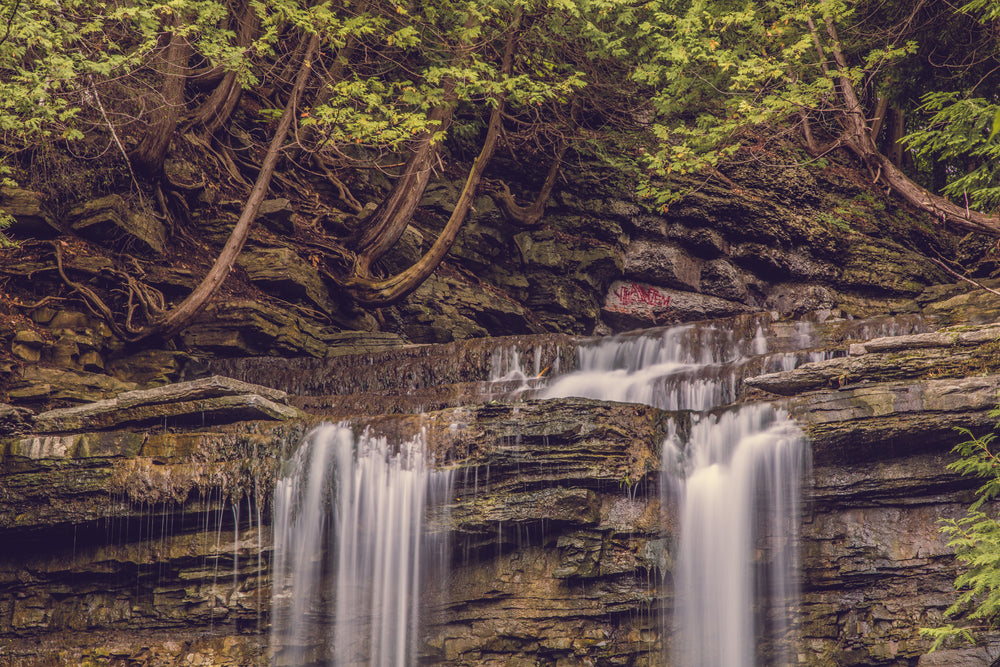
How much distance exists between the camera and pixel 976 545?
314 inches

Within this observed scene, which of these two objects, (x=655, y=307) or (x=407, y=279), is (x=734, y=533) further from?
(x=655, y=307)

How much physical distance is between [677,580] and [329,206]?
33.7ft

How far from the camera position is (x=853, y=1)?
12.2 meters

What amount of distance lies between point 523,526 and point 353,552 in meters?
1.91

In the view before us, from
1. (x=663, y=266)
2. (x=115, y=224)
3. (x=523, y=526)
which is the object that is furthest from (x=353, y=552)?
(x=663, y=266)

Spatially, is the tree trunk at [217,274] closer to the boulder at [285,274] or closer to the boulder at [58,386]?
the boulder at [58,386]

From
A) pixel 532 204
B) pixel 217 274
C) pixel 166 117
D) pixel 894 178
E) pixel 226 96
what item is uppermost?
pixel 226 96

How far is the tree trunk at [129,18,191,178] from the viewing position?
12.6 meters

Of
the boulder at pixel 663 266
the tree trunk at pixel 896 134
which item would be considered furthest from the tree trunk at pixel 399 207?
the tree trunk at pixel 896 134

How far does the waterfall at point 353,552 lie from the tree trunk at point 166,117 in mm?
6248

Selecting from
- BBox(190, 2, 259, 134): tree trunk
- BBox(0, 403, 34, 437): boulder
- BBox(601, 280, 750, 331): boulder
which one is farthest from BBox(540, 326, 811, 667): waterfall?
BBox(190, 2, 259, 134): tree trunk

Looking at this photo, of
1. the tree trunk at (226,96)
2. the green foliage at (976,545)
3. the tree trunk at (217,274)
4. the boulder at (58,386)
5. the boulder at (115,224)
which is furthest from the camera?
the tree trunk at (226,96)

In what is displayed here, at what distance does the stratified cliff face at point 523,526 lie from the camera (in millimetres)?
8664

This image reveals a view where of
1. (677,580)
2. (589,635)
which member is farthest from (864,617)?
(589,635)
